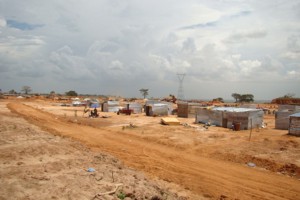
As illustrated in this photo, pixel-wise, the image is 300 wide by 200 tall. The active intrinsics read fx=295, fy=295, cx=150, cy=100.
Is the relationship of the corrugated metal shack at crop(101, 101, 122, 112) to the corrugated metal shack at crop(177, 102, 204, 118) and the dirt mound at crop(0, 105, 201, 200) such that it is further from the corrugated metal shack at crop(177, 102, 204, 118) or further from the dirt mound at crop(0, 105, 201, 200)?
the dirt mound at crop(0, 105, 201, 200)

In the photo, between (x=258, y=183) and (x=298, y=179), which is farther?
(x=298, y=179)

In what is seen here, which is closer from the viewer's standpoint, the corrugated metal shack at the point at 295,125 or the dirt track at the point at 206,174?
the dirt track at the point at 206,174

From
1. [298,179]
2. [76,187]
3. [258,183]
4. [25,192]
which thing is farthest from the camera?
[298,179]

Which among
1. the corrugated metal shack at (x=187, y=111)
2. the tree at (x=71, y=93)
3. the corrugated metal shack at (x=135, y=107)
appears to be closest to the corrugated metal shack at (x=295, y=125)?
the corrugated metal shack at (x=187, y=111)

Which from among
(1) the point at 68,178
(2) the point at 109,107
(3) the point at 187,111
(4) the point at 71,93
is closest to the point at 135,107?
(2) the point at 109,107

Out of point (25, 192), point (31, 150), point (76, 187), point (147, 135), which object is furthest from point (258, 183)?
point (147, 135)

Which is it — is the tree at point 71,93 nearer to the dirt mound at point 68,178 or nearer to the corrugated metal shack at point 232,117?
the corrugated metal shack at point 232,117

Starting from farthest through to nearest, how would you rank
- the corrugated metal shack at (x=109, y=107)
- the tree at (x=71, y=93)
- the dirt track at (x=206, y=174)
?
the tree at (x=71, y=93) < the corrugated metal shack at (x=109, y=107) < the dirt track at (x=206, y=174)

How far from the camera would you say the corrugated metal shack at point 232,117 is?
29.3 m

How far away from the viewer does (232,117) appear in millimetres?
29844

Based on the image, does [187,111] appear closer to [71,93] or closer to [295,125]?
[295,125]

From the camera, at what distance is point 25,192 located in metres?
8.12

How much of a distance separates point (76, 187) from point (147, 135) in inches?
618

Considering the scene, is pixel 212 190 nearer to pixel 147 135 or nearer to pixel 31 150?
pixel 31 150
